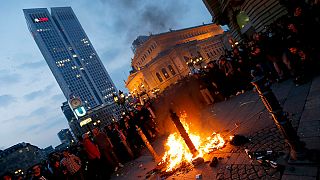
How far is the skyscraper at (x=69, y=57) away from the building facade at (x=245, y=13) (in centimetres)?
14363

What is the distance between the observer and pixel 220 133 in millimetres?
7031

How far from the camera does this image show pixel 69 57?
6831 inches

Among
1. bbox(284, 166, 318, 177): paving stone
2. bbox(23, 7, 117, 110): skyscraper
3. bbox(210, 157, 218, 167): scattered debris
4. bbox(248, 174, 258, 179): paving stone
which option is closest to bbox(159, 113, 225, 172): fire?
bbox(210, 157, 218, 167): scattered debris

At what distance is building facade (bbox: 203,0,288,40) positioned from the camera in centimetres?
1827

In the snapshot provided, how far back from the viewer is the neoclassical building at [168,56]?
66.8 meters

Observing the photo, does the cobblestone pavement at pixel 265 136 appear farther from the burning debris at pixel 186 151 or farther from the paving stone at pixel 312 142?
the burning debris at pixel 186 151

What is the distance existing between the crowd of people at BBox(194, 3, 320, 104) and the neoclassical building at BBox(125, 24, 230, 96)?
46.5 meters

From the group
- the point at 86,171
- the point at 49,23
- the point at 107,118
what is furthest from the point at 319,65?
the point at 49,23

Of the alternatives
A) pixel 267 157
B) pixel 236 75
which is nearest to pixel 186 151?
pixel 267 157

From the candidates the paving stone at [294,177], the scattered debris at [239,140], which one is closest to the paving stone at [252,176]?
the paving stone at [294,177]

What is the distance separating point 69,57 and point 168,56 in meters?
129

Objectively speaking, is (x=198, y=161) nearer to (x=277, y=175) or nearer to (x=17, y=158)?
(x=277, y=175)

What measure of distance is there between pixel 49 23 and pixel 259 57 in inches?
7891

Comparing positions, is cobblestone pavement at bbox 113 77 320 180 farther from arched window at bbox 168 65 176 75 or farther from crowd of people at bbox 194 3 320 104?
arched window at bbox 168 65 176 75
